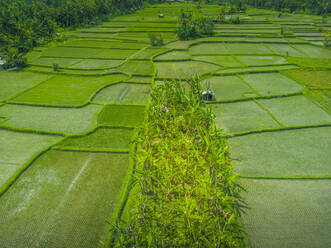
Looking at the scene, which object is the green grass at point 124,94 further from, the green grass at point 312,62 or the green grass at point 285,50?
the green grass at point 285,50

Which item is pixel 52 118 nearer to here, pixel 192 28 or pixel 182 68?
pixel 182 68

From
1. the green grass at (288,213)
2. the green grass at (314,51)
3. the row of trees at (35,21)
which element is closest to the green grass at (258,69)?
the green grass at (314,51)

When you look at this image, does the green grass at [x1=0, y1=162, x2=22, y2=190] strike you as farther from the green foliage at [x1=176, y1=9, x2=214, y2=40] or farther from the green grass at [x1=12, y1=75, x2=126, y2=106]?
the green foliage at [x1=176, y1=9, x2=214, y2=40]

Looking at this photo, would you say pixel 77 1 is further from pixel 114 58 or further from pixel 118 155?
pixel 118 155

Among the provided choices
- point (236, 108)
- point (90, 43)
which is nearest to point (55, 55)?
point (90, 43)

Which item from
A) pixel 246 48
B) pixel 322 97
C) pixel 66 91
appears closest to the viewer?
pixel 322 97

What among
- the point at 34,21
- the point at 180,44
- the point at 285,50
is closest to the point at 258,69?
the point at 285,50

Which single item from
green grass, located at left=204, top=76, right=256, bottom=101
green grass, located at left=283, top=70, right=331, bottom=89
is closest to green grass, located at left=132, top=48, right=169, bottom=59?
green grass, located at left=204, top=76, right=256, bottom=101
